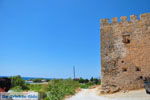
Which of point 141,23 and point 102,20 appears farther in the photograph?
point 102,20

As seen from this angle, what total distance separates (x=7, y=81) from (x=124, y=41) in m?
12.6

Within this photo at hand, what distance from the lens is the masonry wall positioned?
1697 centimetres

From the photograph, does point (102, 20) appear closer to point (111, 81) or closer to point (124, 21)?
point (124, 21)

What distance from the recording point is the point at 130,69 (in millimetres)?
17219

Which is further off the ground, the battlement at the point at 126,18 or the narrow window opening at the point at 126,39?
the battlement at the point at 126,18

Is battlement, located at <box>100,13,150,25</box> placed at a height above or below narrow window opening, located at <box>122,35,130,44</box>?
above

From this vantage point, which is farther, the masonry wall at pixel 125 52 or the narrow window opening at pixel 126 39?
the narrow window opening at pixel 126 39

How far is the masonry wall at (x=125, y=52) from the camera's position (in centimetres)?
1697

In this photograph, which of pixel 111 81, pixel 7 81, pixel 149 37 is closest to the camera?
pixel 149 37

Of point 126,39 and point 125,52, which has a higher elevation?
point 126,39

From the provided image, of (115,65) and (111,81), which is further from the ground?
(115,65)

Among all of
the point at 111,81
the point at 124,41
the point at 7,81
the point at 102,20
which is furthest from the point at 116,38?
the point at 7,81

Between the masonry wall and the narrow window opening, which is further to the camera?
the narrow window opening

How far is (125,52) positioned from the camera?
57.9 ft
